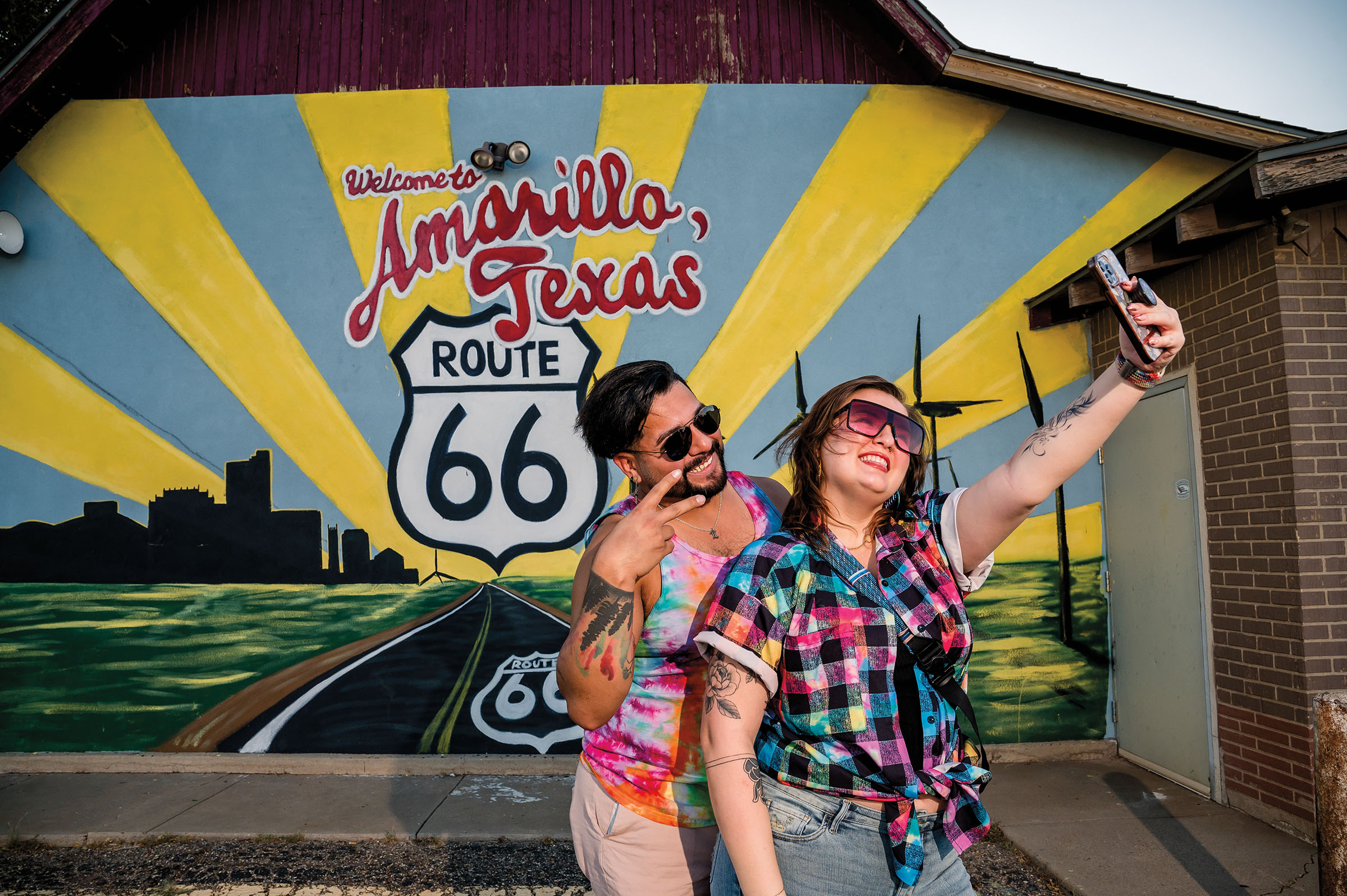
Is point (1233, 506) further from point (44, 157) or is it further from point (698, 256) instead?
point (44, 157)

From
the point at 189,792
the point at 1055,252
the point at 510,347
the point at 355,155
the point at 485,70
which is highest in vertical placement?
the point at 485,70

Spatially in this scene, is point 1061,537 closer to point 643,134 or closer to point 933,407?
point 933,407

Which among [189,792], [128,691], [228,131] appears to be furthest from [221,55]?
[189,792]

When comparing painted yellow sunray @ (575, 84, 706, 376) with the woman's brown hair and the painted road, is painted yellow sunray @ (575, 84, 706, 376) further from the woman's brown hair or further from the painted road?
the woman's brown hair

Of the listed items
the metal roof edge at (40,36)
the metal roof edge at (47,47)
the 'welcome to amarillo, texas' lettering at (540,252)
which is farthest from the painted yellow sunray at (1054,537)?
the metal roof edge at (40,36)

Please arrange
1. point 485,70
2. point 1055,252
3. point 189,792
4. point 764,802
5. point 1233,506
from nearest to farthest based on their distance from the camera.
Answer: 1. point 764,802
2. point 1233,506
3. point 189,792
4. point 1055,252
5. point 485,70

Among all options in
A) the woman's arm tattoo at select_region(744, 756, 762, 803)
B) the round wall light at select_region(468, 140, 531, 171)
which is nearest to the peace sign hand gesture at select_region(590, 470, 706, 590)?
the woman's arm tattoo at select_region(744, 756, 762, 803)

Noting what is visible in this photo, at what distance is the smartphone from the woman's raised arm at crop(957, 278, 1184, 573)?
0.01 metres

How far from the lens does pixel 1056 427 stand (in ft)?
5.12

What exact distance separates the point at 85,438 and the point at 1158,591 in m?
7.47

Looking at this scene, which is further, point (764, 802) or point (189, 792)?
point (189, 792)

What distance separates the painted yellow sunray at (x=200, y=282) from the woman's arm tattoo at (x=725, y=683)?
4.10 metres

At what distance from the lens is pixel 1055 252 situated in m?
5.29

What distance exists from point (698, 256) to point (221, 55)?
13.1 ft
